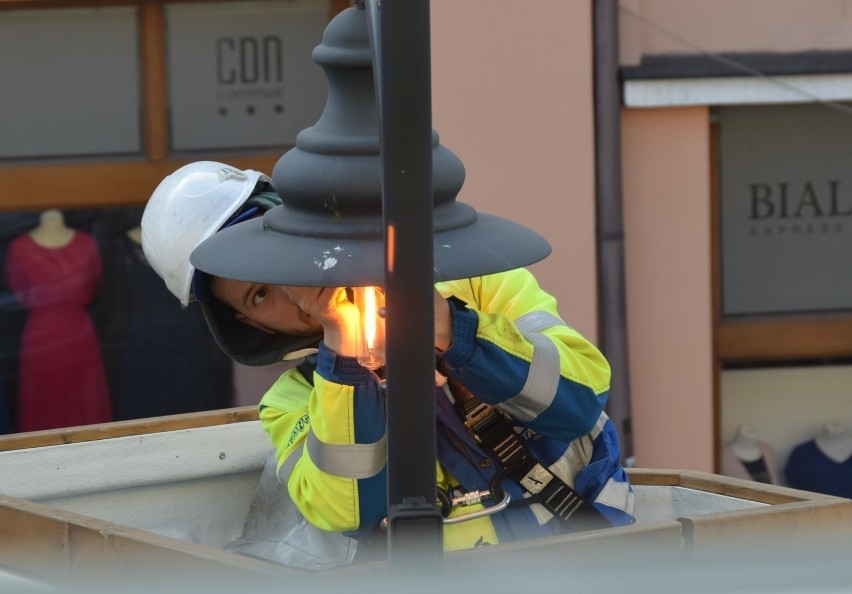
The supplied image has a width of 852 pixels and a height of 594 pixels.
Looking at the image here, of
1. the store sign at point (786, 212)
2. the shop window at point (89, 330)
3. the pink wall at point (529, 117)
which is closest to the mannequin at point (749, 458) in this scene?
the store sign at point (786, 212)

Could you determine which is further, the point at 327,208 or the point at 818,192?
the point at 818,192

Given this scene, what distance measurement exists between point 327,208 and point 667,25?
12.4 feet

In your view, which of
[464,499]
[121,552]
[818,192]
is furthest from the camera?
[818,192]

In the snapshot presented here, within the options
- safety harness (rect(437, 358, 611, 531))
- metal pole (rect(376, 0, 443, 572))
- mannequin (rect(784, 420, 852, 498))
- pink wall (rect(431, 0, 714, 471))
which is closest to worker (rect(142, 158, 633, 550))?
safety harness (rect(437, 358, 611, 531))

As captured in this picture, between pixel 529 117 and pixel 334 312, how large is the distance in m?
3.29

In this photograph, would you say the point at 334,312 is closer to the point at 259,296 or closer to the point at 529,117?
the point at 259,296

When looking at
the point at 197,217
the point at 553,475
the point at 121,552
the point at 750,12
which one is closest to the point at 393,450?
the point at 121,552

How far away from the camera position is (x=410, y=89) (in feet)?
4.90

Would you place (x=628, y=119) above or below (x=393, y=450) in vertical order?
above

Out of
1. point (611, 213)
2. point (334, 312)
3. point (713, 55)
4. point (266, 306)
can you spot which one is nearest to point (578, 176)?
point (611, 213)

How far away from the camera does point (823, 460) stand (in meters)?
5.85

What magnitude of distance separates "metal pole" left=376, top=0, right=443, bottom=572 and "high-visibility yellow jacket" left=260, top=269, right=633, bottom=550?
569mm

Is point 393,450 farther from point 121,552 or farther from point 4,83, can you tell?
point 4,83

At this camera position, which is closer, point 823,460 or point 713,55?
point 713,55
